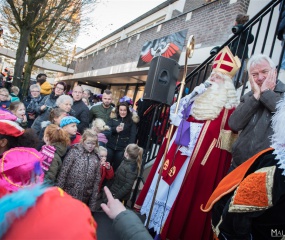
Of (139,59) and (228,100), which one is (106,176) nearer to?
(228,100)

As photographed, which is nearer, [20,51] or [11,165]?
[11,165]

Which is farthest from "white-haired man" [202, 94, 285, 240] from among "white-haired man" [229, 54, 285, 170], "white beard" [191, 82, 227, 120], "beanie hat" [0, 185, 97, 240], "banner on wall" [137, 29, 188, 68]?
"banner on wall" [137, 29, 188, 68]

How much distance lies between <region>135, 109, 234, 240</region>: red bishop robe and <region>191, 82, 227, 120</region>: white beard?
4.9 inches

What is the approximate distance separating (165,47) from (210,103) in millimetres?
6693

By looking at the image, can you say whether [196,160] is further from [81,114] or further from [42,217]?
[81,114]

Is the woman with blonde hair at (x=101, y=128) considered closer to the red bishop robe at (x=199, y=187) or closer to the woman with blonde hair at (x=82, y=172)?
the woman with blonde hair at (x=82, y=172)

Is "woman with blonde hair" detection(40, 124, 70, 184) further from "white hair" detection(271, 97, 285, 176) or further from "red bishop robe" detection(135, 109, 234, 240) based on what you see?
"white hair" detection(271, 97, 285, 176)

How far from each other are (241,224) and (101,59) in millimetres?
15518

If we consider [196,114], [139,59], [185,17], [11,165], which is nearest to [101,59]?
[139,59]

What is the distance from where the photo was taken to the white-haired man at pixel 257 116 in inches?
78.4

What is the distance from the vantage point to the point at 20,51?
9797 millimetres

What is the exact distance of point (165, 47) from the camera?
9000mm

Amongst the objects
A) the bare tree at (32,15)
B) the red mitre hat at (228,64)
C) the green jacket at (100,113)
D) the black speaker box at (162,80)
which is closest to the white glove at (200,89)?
the red mitre hat at (228,64)

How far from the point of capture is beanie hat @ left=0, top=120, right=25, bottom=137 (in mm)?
1816
